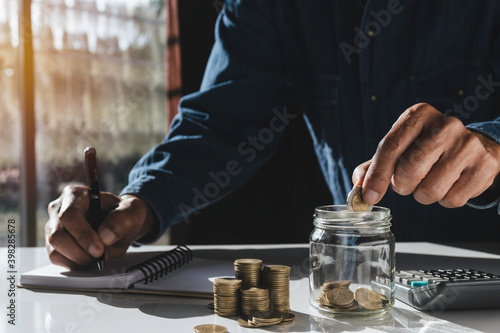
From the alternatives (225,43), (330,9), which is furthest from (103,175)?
(330,9)

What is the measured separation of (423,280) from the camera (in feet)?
2.58

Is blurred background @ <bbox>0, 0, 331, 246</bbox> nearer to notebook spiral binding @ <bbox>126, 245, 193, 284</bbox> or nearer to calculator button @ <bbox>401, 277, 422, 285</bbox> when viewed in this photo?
notebook spiral binding @ <bbox>126, 245, 193, 284</bbox>

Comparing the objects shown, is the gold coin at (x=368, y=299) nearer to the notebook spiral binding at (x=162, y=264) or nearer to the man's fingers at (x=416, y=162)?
the man's fingers at (x=416, y=162)

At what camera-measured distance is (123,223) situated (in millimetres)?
1086

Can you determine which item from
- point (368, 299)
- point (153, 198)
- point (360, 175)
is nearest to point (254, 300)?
point (368, 299)

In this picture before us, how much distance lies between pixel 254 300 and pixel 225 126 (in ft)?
2.73

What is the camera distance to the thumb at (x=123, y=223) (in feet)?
3.40

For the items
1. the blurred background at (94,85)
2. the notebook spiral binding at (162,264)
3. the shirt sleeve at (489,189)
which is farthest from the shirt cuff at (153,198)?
the blurred background at (94,85)

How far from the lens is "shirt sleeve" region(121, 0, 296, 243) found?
1.28 meters

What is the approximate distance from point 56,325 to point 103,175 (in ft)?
9.37

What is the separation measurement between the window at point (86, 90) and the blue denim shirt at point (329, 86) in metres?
1.89

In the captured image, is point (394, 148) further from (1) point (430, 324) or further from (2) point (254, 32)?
(2) point (254, 32)

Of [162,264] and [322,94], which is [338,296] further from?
[322,94]

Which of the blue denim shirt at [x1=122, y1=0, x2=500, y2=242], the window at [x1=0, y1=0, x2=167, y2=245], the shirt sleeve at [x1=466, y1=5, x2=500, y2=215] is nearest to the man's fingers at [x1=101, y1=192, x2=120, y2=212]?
the blue denim shirt at [x1=122, y1=0, x2=500, y2=242]
